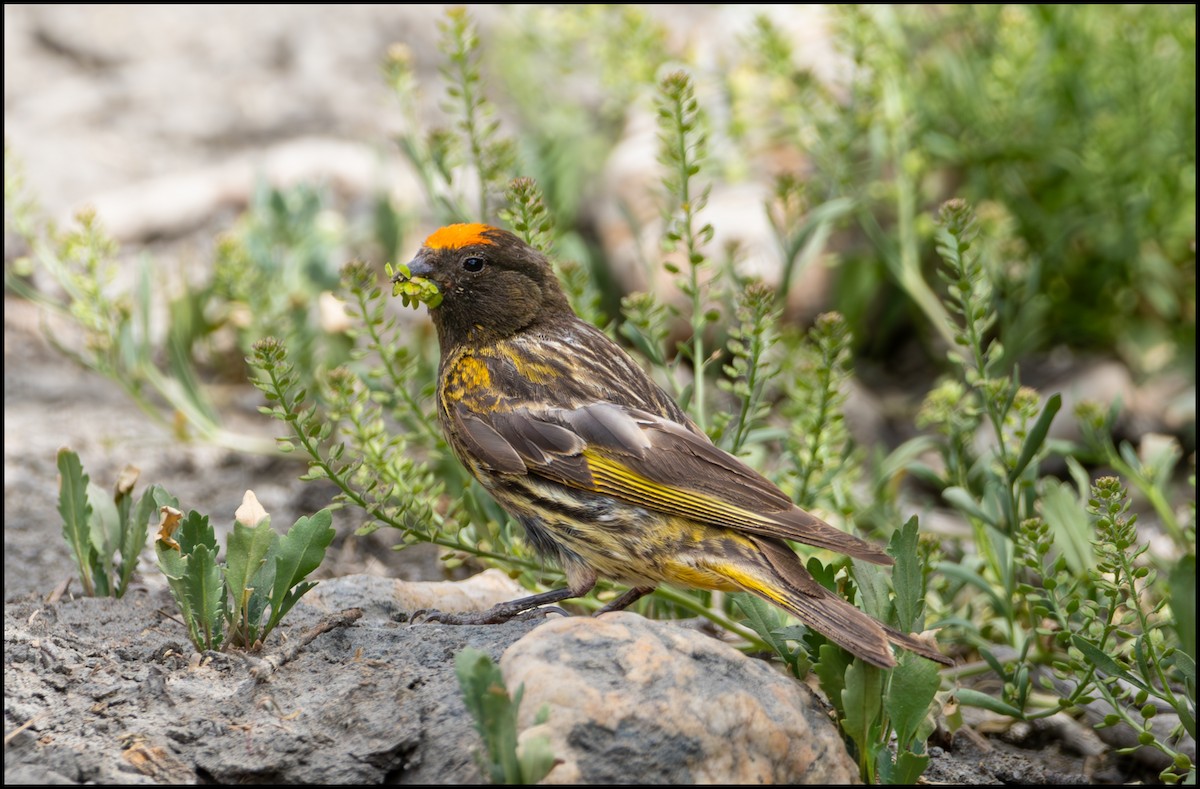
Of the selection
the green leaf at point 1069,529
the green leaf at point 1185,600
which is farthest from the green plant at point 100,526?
the green leaf at point 1069,529

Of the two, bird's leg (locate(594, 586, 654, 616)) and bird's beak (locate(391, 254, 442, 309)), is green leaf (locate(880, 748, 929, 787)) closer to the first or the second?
bird's leg (locate(594, 586, 654, 616))

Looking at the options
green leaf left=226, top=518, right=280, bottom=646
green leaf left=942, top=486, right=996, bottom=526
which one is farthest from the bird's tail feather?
green leaf left=226, top=518, right=280, bottom=646

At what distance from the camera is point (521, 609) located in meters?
3.78

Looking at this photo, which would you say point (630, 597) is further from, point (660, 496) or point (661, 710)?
point (661, 710)

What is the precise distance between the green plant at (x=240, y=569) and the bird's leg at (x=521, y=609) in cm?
46

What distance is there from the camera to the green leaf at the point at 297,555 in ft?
11.0

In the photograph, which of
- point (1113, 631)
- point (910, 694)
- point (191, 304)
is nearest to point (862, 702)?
point (910, 694)

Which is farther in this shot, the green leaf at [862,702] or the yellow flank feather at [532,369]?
the yellow flank feather at [532,369]

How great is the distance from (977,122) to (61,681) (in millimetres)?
4981

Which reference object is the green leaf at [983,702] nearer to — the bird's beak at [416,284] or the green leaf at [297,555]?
the green leaf at [297,555]

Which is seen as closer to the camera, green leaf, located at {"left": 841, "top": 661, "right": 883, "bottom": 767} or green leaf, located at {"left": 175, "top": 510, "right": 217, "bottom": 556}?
green leaf, located at {"left": 841, "top": 661, "right": 883, "bottom": 767}

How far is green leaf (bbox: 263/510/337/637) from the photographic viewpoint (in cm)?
334

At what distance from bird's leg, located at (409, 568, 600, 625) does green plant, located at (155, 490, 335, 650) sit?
1.52ft

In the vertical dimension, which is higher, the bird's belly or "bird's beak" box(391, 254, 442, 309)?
"bird's beak" box(391, 254, 442, 309)
